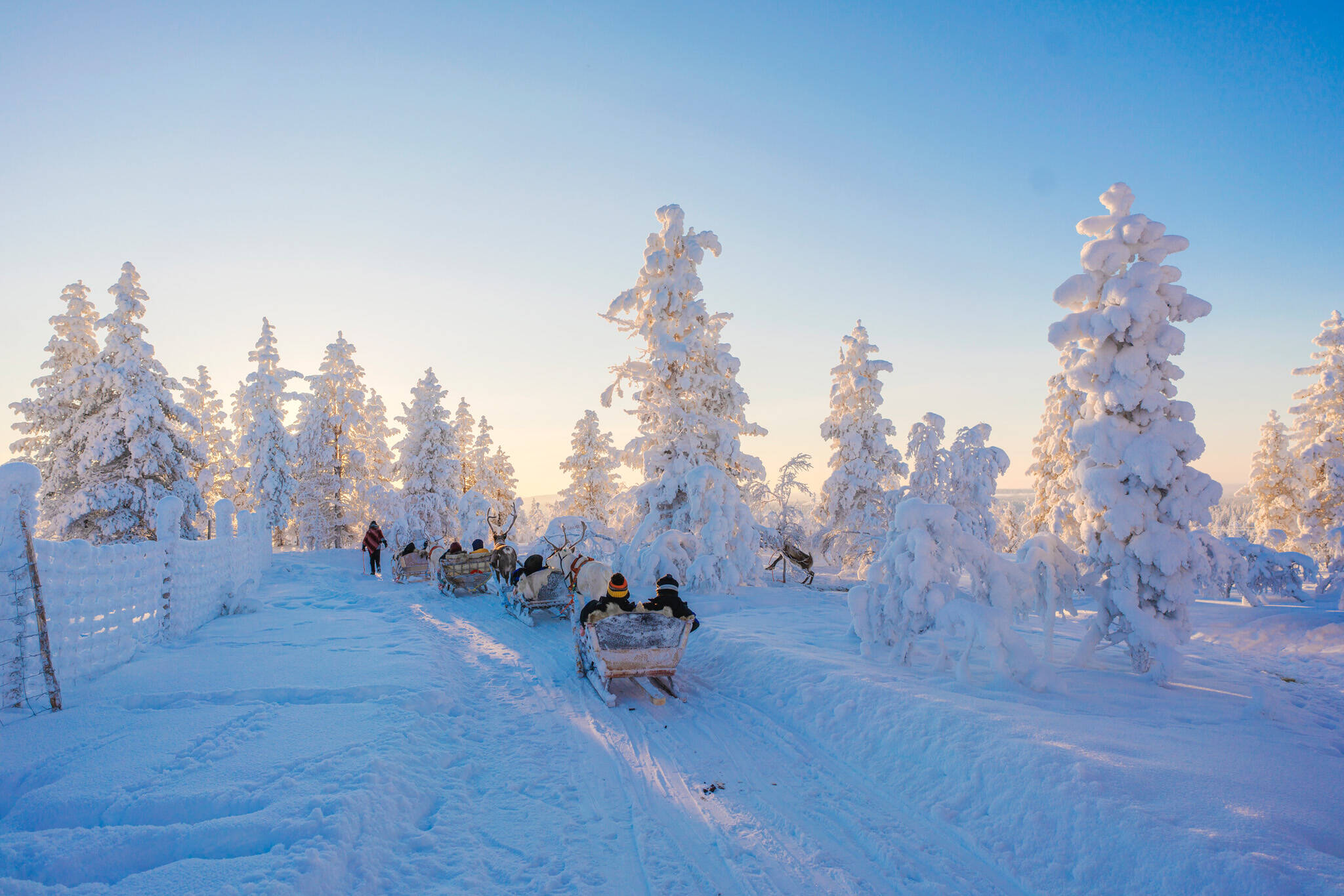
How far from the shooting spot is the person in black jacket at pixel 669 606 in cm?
832

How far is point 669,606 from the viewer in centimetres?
845

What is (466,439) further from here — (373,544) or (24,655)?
(24,655)

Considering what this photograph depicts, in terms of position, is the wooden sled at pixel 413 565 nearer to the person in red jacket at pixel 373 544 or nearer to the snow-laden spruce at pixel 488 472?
the person in red jacket at pixel 373 544

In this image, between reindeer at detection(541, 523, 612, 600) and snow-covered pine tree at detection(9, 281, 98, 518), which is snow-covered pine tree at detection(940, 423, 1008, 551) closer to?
reindeer at detection(541, 523, 612, 600)

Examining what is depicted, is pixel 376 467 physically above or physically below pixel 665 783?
above

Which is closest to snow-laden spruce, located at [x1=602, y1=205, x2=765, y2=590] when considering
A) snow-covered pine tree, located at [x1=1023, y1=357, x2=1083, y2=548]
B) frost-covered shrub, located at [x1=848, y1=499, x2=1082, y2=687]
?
frost-covered shrub, located at [x1=848, y1=499, x2=1082, y2=687]

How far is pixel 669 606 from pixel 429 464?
25204mm

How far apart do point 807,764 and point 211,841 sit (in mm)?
4938

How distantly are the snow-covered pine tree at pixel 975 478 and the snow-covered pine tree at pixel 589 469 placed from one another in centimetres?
1863

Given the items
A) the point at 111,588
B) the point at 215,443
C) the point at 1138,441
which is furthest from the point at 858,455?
the point at 215,443

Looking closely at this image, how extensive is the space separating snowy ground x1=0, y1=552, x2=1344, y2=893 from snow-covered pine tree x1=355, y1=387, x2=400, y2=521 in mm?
23184

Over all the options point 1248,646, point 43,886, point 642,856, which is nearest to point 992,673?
point 642,856

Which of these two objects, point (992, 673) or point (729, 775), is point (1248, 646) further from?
point (729, 775)

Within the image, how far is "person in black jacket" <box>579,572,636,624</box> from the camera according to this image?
28.0 ft
